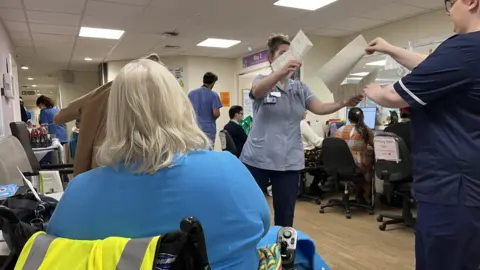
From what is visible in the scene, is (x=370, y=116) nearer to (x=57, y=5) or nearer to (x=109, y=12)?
(x=109, y=12)

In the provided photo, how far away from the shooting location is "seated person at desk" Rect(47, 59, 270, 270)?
0.75 meters

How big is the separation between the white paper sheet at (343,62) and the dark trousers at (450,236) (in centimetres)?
67

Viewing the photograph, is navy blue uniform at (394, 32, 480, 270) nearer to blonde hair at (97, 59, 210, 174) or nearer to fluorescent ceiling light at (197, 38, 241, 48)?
blonde hair at (97, 59, 210, 174)

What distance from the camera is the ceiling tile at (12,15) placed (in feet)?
15.6

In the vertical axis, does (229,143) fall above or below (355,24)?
below

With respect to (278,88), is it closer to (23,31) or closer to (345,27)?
(345,27)

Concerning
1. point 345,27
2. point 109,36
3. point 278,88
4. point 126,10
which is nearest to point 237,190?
point 278,88

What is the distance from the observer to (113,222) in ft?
2.45

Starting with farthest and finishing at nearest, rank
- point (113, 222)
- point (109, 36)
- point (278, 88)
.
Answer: point (109, 36), point (278, 88), point (113, 222)

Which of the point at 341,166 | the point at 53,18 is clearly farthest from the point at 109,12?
the point at 341,166

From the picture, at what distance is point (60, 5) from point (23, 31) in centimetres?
194

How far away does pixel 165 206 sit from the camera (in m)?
0.74

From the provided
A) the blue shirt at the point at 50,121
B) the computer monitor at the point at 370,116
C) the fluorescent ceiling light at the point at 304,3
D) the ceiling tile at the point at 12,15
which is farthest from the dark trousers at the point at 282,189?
the blue shirt at the point at 50,121

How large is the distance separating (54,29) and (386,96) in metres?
5.90
